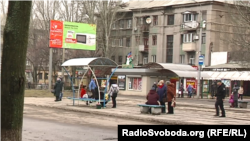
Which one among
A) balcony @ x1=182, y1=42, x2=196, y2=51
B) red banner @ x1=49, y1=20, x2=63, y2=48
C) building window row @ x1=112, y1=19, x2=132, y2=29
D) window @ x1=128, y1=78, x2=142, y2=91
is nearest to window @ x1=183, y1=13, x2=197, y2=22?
balcony @ x1=182, y1=42, x2=196, y2=51

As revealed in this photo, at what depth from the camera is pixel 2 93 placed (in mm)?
6160

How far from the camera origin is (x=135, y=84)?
49.4 m

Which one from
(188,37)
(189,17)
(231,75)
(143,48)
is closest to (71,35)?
(231,75)

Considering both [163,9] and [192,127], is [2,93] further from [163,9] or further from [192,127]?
[163,9]

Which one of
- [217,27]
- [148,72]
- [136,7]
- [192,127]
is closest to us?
[192,127]

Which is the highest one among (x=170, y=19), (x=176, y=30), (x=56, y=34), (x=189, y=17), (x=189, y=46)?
(x=170, y=19)

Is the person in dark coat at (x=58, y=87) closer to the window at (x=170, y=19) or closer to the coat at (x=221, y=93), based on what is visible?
the coat at (x=221, y=93)

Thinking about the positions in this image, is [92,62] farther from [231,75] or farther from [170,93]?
[231,75]

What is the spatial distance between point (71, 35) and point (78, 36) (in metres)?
0.93

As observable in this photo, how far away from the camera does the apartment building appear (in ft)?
182

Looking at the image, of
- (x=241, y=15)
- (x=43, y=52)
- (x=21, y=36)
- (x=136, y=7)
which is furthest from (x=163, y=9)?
(x=21, y=36)

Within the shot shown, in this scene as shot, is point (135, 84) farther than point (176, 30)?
No

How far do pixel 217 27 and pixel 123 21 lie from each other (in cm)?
1799

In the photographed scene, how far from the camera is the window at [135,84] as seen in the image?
4866cm
